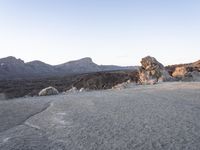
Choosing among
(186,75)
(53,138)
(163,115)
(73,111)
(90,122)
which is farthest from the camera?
(186,75)

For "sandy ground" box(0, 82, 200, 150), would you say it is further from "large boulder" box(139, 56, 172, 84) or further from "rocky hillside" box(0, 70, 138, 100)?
"rocky hillside" box(0, 70, 138, 100)

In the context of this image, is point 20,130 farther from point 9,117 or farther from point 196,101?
point 196,101

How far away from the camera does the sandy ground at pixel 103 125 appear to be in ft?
23.2

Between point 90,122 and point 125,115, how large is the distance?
57.9 inches

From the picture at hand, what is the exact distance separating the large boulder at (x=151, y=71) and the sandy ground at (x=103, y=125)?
15158 millimetres

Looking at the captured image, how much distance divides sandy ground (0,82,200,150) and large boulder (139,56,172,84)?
49.7 feet

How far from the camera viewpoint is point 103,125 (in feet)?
29.0

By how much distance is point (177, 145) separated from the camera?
6.86 metres

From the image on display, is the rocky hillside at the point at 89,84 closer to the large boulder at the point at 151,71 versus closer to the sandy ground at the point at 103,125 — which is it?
the large boulder at the point at 151,71

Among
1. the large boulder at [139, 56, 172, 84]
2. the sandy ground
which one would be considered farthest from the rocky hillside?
the sandy ground

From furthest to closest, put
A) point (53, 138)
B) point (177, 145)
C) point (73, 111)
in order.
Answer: point (73, 111)
point (53, 138)
point (177, 145)

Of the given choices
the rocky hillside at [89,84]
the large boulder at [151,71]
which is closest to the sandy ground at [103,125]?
the large boulder at [151,71]

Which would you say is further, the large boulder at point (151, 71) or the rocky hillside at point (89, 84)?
the rocky hillside at point (89, 84)

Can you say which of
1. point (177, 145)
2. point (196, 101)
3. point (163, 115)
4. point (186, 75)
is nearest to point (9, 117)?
point (163, 115)
